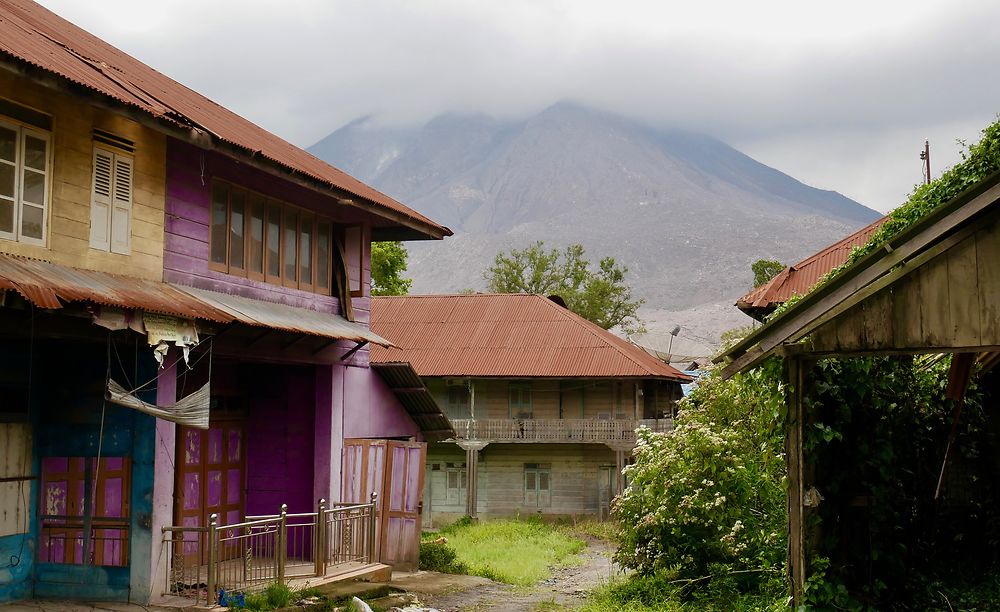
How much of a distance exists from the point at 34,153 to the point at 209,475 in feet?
22.8

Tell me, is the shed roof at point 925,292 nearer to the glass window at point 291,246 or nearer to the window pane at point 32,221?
the window pane at point 32,221

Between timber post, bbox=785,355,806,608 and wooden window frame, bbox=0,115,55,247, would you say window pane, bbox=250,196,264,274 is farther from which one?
timber post, bbox=785,355,806,608

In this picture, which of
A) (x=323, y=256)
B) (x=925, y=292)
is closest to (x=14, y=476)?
(x=323, y=256)

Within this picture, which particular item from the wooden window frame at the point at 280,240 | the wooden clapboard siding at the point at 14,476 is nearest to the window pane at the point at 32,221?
the wooden clapboard siding at the point at 14,476

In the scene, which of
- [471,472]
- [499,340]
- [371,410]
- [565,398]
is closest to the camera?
[371,410]

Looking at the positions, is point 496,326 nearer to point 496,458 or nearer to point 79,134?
point 496,458

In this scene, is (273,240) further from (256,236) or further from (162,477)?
(162,477)

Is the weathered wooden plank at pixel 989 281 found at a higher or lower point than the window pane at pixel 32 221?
lower

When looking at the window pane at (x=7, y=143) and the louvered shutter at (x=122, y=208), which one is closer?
the window pane at (x=7, y=143)

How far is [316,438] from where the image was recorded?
1809 cm

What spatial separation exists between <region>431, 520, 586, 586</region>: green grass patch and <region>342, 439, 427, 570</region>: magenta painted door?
194cm

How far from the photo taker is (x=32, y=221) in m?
11.9

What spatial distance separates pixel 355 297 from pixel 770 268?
44480mm

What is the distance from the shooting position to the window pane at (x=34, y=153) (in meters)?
11.9
